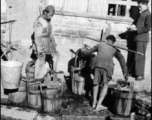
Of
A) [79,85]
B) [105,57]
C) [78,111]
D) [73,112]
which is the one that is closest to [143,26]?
[105,57]

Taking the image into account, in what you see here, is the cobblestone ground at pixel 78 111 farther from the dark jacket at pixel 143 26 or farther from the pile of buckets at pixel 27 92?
the dark jacket at pixel 143 26

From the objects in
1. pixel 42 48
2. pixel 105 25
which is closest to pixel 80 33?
pixel 105 25

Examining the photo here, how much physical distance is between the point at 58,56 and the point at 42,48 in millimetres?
979

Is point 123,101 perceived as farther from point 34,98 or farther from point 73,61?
point 73,61

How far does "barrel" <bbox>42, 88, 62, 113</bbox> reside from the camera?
25.9ft

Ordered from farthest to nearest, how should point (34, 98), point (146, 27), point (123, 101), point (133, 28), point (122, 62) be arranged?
point (133, 28) → point (146, 27) → point (34, 98) → point (122, 62) → point (123, 101)

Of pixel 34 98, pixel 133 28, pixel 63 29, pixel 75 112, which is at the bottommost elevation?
pixel 75 112

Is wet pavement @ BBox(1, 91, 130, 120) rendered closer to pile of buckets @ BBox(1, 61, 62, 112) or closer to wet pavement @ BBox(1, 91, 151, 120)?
wet pavement @ BBox(1, 91, 151, 120)

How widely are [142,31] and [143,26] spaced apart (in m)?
0.22

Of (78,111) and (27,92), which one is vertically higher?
(27,92)

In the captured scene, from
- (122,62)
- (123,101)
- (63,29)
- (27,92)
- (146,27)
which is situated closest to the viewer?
(123,101)

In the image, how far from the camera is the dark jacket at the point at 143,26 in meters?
9.08

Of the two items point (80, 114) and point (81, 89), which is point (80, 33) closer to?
point (81, 89)

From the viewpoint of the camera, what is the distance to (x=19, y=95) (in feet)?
27.6
